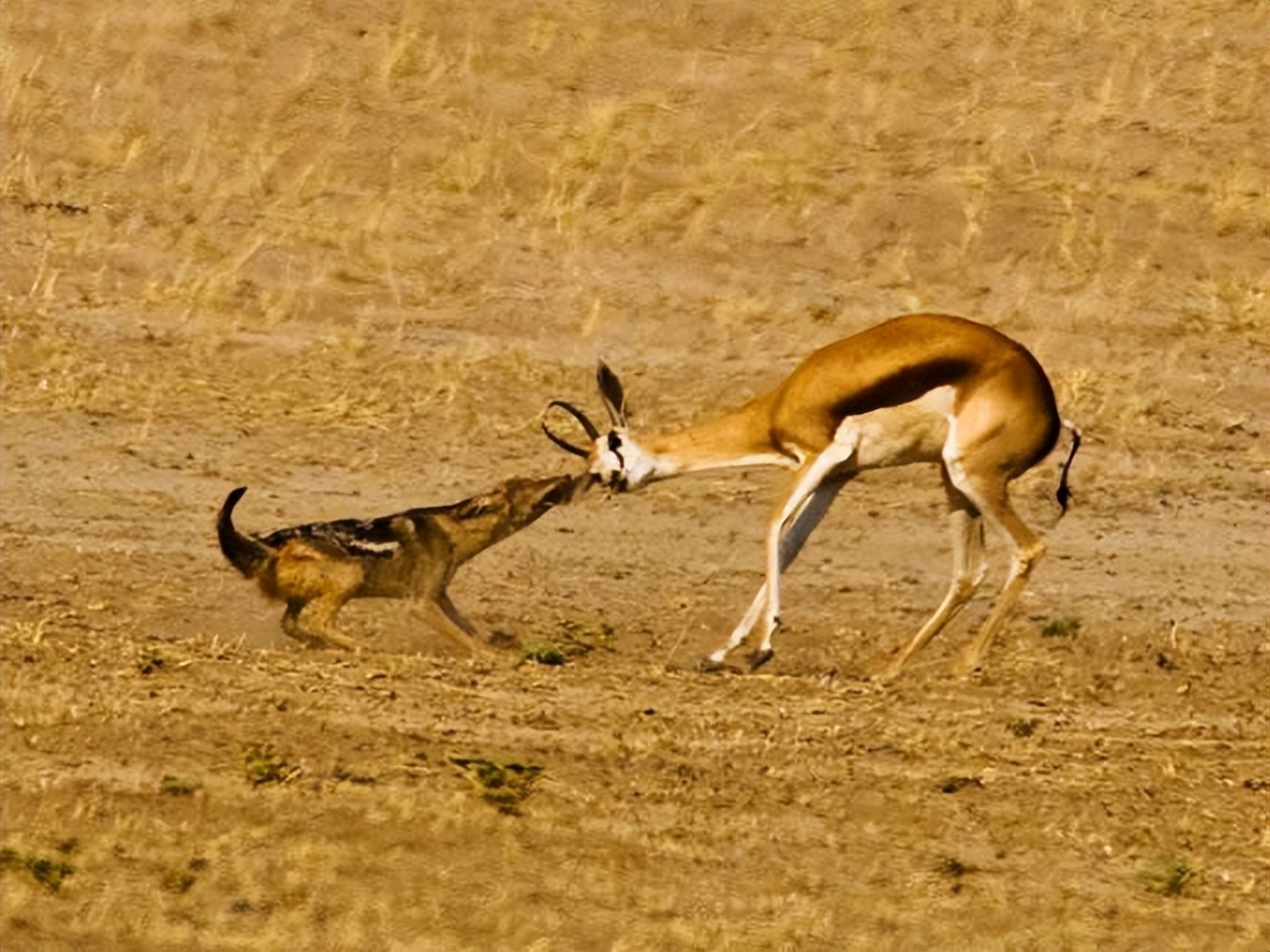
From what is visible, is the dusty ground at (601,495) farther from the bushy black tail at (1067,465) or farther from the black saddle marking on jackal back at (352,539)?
the bushy black tail at (1067,465)

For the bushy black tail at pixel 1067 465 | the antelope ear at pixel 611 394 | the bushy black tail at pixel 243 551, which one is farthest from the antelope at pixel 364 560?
the bushy black tail at pixel 1067 465

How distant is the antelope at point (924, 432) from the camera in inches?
675

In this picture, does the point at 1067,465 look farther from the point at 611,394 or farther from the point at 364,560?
the point at 364,560

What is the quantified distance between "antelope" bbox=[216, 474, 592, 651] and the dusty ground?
0.77 ft

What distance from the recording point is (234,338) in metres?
21.8

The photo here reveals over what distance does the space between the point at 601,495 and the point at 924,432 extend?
233 cm

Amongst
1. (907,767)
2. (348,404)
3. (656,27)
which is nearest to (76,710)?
(907,767)

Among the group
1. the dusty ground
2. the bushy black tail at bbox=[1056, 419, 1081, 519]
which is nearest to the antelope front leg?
the dusty ground

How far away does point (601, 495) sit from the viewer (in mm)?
18969

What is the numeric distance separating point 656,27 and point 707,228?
2.83 meters

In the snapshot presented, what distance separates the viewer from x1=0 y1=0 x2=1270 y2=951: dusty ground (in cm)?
1470

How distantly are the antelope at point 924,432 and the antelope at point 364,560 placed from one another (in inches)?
42.6

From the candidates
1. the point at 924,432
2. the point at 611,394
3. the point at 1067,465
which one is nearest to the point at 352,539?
the point at 611,394

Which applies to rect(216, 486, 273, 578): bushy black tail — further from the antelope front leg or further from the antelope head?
the antelope front leg
